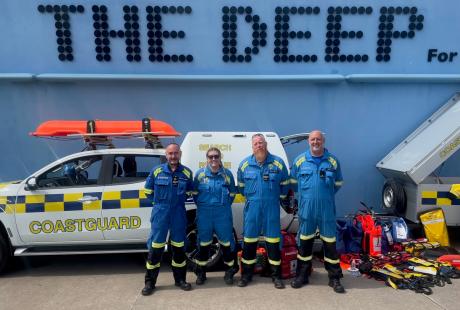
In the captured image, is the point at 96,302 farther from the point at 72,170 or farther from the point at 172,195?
the point at 72,170

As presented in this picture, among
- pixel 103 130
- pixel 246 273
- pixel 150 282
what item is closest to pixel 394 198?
pixel 246 273

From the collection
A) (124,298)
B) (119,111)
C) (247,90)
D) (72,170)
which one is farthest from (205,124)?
(124,298)

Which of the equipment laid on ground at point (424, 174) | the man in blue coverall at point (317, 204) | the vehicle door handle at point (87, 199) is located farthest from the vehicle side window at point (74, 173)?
the equipment laid on ground at point (424, 174)

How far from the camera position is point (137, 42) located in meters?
6.78

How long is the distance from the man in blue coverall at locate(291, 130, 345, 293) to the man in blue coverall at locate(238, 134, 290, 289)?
0.27m

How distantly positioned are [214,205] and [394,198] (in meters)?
3.66

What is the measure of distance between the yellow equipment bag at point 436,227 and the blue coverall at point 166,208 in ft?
13.2

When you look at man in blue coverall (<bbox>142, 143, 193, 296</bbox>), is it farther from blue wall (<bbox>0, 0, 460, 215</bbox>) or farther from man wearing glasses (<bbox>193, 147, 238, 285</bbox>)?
blue wall (<bbox>0, 0, 460, 215</bbox>)

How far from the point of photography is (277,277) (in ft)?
14.1

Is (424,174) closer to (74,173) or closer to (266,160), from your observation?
(266,160)

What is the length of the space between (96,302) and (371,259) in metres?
3.79

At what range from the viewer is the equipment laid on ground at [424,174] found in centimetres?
559

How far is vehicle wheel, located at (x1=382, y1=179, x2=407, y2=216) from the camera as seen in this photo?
591 centimetres

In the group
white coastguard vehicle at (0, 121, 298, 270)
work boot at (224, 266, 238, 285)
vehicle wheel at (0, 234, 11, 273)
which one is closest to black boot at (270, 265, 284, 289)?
work boot at (224, 266, 238, 285)
